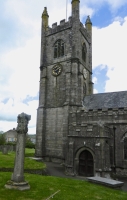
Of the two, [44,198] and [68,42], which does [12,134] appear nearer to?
[68,42]

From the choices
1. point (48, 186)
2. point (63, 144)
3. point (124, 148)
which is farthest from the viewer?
point (63, 144)

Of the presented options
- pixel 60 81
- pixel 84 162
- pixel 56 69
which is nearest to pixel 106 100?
pixel 60 81

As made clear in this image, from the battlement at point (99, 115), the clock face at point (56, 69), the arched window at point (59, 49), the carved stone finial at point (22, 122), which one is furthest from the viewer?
the arched window at point (59, 49)

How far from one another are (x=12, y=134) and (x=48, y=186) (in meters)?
82.1

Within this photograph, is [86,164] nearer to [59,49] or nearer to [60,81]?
[60,81]

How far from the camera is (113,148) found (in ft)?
75.1

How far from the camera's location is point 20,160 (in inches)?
427

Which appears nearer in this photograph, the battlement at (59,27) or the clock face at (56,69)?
the clock face at (56,69)

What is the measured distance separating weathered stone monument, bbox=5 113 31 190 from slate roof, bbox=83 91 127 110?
17637 millimetres

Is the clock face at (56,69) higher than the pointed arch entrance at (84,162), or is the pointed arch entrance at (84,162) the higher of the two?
the clock face at (56,69)

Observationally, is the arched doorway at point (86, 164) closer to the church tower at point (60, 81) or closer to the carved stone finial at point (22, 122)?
the church tower at point (60, 81)

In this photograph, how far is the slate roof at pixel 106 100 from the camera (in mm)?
26750

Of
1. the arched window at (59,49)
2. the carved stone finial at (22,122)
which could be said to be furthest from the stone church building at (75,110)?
the carved stone finial at (22,122)

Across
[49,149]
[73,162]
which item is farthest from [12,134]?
[73,162]
